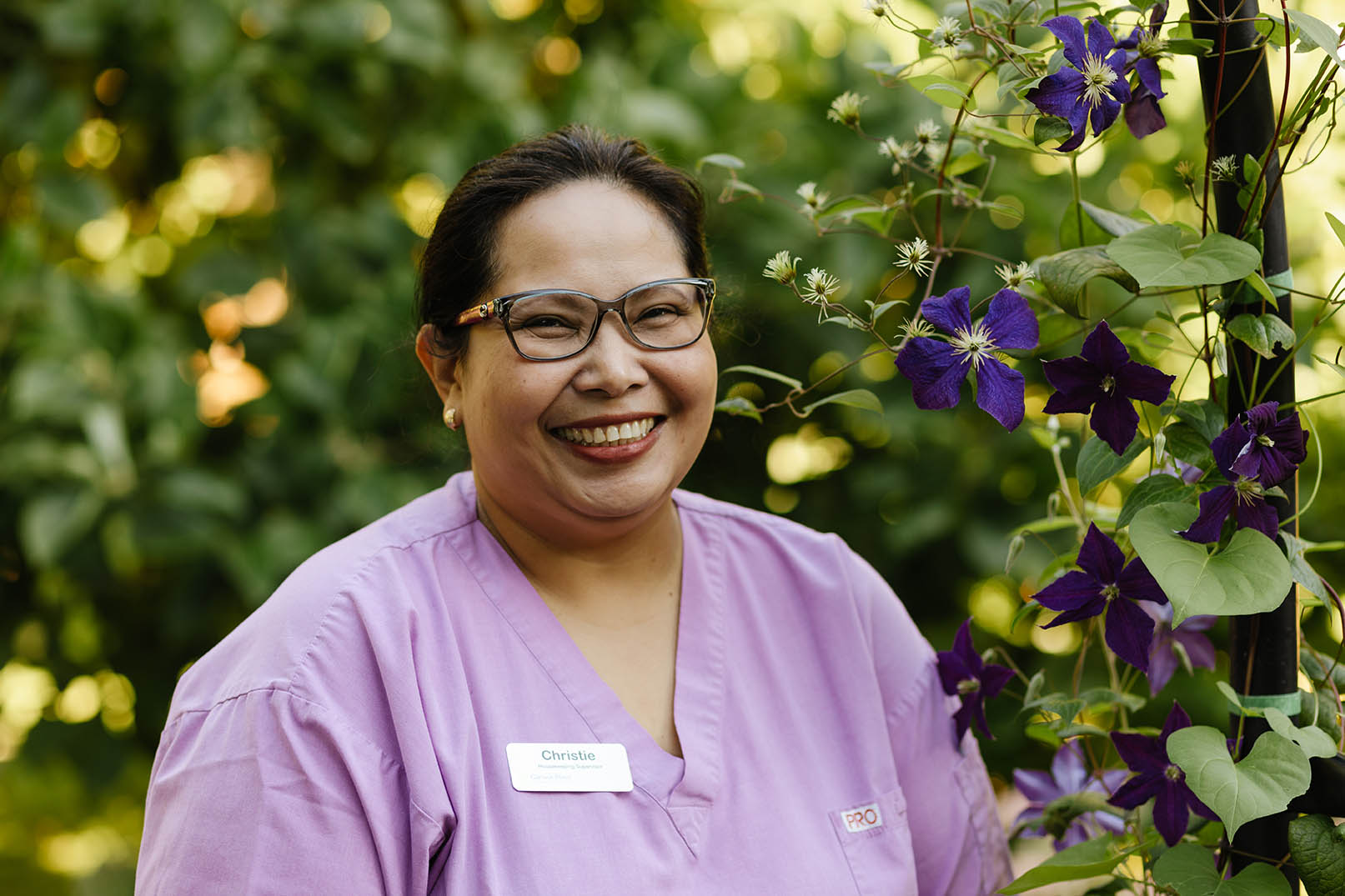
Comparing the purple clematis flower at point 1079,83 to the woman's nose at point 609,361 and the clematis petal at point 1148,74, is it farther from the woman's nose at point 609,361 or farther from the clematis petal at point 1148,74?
the woman's nose at point 609,361

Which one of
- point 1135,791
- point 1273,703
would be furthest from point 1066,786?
point 1273,703

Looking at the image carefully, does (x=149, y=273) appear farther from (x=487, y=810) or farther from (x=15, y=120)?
(x=487, y=810)

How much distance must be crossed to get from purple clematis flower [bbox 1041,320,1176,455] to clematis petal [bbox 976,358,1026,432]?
0.03 metres

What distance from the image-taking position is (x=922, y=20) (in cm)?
262

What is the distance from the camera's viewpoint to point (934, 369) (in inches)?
43.3

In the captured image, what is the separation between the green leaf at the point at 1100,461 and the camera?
1.14m

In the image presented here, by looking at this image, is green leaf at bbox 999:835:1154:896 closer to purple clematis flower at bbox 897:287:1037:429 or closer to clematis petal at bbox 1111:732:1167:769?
clematis petal at bbox 1111:732:1167:769

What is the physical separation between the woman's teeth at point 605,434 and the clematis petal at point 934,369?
402 millimetres

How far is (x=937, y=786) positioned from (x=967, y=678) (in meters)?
0.16

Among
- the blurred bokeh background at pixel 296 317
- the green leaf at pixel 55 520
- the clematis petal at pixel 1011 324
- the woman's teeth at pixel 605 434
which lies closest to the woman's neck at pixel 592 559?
the woman's teeth at pixel 605 434

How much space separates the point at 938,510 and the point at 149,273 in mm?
1924

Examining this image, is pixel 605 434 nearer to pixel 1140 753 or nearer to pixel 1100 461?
pixel 1100 461

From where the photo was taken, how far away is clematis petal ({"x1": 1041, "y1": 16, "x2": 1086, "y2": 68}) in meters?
1.03

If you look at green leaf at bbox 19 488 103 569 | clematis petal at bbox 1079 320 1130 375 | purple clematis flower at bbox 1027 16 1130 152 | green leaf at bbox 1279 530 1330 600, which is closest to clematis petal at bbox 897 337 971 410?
clematis petal at bbox 1079 320 1130 375
